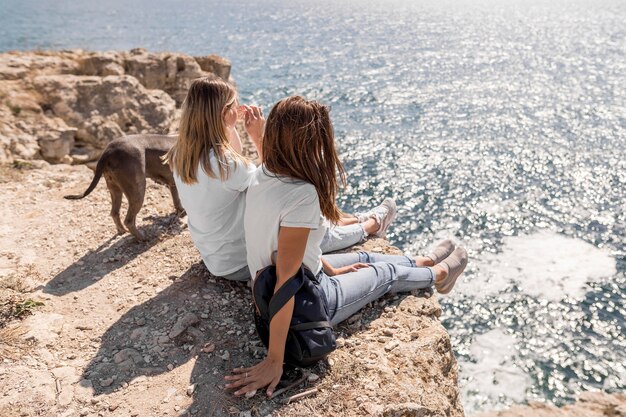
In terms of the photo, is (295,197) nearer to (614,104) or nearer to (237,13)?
(614,104)

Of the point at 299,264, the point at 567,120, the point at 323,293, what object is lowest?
the point at 567,120

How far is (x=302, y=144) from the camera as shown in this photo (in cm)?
425

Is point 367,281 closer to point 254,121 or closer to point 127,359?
point 254,121

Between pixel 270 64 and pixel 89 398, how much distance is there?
33372 millimetres

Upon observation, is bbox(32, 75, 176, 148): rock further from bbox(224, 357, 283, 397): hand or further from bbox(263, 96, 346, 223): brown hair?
bbox(263, 96, 346, 223): brown hair

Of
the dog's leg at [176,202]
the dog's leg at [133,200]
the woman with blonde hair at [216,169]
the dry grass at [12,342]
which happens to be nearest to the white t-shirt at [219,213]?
the woman with blonde hair at [216,169]

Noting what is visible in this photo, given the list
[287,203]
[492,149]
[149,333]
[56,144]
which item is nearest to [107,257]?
[149,333]

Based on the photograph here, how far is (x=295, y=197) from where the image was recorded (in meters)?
4.22

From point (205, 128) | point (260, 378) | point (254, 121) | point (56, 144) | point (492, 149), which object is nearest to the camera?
point (260, 378)

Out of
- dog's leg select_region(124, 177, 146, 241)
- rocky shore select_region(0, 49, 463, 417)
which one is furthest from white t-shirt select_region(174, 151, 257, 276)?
dog's leg select_region(124, 177, 146, 241)

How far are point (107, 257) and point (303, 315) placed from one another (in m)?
4.56

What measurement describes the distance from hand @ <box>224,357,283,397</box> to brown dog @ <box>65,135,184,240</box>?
411cm

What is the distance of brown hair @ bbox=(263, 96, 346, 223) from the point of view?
4199 millimetres

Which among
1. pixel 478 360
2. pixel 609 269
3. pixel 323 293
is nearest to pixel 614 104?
pixel 609 269
